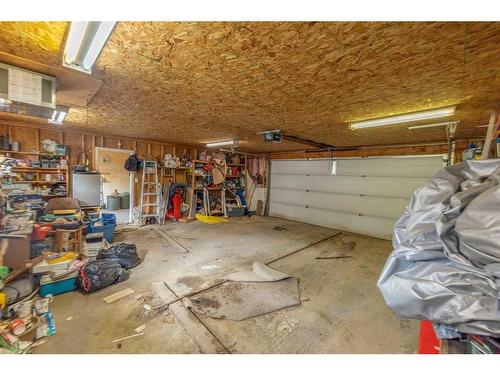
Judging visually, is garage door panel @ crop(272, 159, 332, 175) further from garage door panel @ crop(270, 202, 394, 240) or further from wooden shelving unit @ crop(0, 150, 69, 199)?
wooden shelving unit @ crop(0, 150, 69, 199)

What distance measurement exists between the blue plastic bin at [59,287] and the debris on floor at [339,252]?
3892mm

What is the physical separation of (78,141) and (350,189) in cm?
758

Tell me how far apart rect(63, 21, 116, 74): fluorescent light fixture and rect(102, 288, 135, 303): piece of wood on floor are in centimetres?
246

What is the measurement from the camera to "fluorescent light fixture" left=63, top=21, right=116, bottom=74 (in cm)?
116

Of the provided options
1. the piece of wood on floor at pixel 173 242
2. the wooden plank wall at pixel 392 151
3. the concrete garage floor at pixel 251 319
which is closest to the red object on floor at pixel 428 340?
the concrete garage floor at pixel 251 319

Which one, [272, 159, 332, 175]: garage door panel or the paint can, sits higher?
[272, 159, 332, 175]: garage door panel

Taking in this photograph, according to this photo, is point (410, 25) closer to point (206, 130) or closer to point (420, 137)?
point (206, 130)

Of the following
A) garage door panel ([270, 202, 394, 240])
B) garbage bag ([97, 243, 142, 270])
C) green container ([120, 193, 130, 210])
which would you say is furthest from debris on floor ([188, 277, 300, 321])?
green container ([120, 193, 130, 210])

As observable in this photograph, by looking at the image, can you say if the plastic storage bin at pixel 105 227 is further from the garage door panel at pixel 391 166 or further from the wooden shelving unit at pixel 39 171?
the garage door panel at pixel 391 166

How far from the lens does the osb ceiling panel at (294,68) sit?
4.42 feet

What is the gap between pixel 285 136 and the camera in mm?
4766

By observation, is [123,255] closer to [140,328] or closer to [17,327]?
[17,327]

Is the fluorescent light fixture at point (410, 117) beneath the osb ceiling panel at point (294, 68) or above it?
beneath
